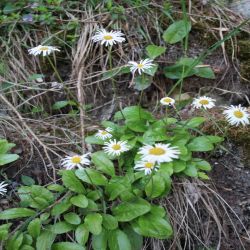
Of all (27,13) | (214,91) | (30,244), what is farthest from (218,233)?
(27,13)

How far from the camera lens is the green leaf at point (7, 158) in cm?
151

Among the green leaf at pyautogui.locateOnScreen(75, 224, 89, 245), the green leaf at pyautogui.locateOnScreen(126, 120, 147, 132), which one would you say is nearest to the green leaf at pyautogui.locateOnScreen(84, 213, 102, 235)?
the green leaf at pyautogui.locateOnScreen(75, 224, 89, 245)

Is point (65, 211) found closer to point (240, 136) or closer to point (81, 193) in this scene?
point (81, 193)

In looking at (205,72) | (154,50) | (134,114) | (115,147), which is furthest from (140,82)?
(115,147)

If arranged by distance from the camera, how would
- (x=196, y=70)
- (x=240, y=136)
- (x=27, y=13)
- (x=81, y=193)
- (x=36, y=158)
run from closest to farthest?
(x=81, y=193) → (x=36, y=158) → (x=240, y=136) → (x=196, y=70) → (x=27, y=13)

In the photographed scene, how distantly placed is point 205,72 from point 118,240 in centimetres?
106

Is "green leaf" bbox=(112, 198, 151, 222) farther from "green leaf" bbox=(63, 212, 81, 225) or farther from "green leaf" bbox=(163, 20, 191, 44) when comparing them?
"green leaf" bbox=(163, 20, 191, 44)

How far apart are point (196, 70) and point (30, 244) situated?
116 cm

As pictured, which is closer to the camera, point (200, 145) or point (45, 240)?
point (45, 240)

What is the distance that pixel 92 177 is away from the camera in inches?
57.6

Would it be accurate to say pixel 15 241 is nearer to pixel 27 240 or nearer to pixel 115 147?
pixel 27 240

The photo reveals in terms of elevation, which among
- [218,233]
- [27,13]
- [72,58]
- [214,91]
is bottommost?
[218,233]

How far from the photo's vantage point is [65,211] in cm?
143

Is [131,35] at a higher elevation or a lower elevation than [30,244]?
higher
